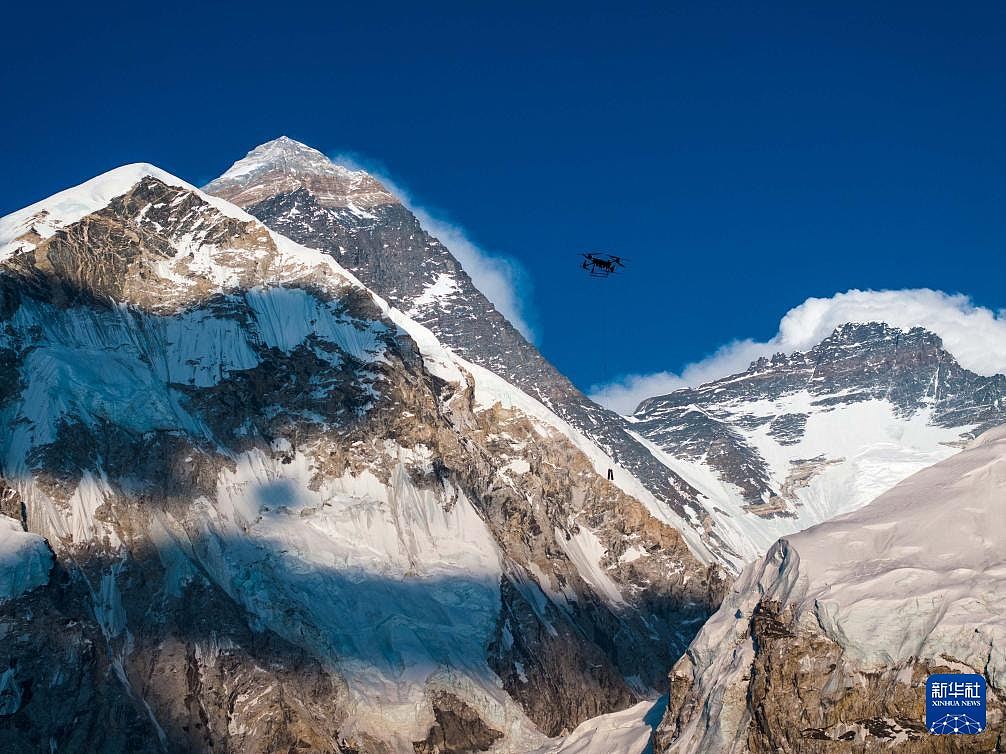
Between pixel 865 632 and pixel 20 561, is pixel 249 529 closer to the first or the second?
pixel 20 561

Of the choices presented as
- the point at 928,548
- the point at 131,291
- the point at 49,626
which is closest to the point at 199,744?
the point at 49,626

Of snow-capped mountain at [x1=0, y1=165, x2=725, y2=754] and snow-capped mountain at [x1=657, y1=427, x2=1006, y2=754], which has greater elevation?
snow-capped mountain at [x1=0, y1=165, x2=725, y2=754]

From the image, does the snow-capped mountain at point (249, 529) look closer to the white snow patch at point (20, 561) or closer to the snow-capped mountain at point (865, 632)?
the white snow patch at point (20, 561)

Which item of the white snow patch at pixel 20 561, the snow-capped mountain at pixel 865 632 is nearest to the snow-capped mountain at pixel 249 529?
the white snow patch at pixel 20 561

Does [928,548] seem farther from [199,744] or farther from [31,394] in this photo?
[31,394]

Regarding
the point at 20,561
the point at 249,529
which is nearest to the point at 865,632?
the point at 20,561

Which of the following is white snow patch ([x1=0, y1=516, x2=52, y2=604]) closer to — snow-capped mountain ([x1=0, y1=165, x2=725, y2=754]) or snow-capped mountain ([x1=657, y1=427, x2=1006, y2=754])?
snow-capped mountain ([x1=0, y1=165, x2=725, y2=754])

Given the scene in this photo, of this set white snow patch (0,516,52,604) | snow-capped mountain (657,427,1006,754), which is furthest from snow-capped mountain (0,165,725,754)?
snow-capped mountain (657,427,1006,754)
